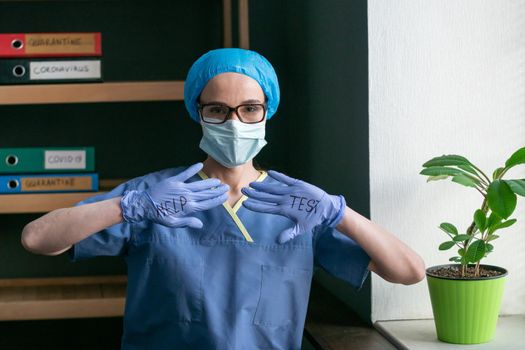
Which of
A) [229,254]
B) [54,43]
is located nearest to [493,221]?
[229,254]

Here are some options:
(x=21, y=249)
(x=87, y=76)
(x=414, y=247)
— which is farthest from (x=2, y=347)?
(x=414, y=247)

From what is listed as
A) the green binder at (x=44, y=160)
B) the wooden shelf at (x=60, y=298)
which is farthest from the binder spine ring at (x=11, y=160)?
the wooden shelf at (x=60, y=298)

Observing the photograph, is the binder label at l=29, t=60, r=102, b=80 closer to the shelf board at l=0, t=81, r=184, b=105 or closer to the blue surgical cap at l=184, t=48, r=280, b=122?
the shelf board at l=0, t=81, r=184, b=105

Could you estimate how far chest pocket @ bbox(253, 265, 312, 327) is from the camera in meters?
1.75

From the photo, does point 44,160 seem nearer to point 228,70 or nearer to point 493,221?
point 228,70

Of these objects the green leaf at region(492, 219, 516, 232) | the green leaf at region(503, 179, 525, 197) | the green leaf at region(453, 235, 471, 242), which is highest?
the green leaf at region(503, 179, 525, 197)

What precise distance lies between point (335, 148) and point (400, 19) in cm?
48

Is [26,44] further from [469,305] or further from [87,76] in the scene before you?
[469,305]

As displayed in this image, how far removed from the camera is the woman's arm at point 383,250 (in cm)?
164

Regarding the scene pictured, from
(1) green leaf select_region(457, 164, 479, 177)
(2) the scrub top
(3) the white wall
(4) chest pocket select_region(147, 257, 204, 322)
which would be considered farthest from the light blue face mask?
(1) green leaf select_region(457, 164, 479, 177)

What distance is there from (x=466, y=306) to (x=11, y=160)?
1.44 m

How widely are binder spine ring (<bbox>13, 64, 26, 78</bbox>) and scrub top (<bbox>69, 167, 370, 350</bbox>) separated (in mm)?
749

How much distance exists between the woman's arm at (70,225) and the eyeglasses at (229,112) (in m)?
0.28

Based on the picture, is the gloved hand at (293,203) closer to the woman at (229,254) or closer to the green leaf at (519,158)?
the woman at (229,254)
